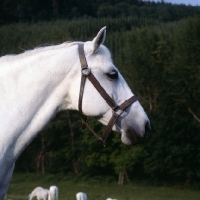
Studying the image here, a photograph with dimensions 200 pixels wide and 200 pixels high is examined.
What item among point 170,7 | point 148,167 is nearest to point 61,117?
point 148,167

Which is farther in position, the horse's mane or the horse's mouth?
the horse's mane

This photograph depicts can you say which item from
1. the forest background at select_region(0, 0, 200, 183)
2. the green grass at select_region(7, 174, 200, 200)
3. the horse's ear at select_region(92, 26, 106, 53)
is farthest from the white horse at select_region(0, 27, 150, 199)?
the green grass at select_region(7, 174, 200, 200)

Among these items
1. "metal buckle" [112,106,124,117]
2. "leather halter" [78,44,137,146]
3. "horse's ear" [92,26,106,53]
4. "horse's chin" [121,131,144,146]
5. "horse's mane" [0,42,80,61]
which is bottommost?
"horse's chin" [121,131,144,146]

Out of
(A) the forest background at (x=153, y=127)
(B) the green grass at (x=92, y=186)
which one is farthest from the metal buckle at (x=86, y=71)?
(B) the green grass at (x=92, y=186)

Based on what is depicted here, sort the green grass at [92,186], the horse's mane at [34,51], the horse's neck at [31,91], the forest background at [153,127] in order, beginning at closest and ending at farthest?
the horse's neck at [31,91]
the horse's mane at [34,51]
the green grass at [92,186]
the forest background at [153,127]

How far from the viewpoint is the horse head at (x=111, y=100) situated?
14.6 ft

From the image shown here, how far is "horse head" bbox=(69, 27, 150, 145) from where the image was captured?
4.45 meters

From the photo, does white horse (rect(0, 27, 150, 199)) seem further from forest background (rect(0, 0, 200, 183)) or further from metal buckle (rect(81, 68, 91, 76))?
forest background (rect(0, 0, 200, 183))

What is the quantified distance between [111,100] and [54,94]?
1.59ft

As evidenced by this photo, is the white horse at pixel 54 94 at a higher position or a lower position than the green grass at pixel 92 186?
higher

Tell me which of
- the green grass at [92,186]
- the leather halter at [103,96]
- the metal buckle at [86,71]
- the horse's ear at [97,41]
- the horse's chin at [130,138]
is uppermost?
the horse's ear at [97,41]

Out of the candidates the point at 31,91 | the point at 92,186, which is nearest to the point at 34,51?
the point at 31,91

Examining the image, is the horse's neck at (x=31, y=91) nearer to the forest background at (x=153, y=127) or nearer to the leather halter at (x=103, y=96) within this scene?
the leather halter at (x=103, y=96)

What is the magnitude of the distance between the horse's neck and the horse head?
16 cm
